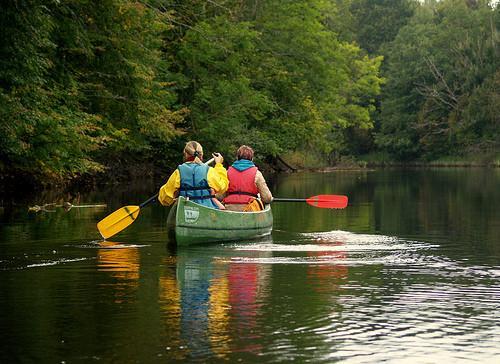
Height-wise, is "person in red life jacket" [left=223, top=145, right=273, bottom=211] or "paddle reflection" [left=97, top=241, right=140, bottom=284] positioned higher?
"person in red life jacket" [left=223, top=145, right=273, bottom=211]

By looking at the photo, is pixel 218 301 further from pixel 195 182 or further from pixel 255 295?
pixel 195 182

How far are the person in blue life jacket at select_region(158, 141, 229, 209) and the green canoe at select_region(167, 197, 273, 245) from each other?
0.31 meters

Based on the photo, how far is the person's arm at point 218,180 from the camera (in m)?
18.4

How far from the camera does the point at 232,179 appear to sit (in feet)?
65.1

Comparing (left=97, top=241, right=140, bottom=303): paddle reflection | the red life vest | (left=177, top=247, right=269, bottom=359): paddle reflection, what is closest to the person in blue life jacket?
the red life vest

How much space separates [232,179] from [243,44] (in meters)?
29.1

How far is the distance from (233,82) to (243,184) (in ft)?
92.4

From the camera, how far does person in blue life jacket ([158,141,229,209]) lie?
1817 centimetres

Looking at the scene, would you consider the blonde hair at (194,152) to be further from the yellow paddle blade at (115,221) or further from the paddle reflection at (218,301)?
the paddle reflection at (218,301)

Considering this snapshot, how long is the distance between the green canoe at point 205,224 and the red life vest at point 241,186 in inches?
25.1

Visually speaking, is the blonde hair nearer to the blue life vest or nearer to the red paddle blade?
the blue life vest

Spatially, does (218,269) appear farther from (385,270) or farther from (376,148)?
(376,148)

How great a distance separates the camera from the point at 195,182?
18250 millimetres

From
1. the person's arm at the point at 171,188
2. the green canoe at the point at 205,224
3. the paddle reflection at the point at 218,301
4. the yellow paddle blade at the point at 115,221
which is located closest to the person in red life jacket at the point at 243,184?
the green canoe at the point at 205,224
